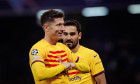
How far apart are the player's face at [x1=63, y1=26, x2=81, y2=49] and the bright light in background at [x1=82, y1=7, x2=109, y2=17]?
5026 mm

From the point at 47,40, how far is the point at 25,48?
20.9 feet

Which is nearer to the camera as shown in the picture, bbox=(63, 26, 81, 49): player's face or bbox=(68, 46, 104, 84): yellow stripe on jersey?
bbox=(68, 46, 104, 84): yellow stripe on jersey

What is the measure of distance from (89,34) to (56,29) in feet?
21.8

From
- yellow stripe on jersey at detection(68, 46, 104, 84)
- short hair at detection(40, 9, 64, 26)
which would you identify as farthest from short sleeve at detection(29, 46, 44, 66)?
yellow stripe on jersey at detection(68, 46, 104, 84)

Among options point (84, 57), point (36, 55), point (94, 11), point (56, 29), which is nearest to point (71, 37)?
point (84, 57)

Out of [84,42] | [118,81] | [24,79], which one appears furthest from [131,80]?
[24,79]

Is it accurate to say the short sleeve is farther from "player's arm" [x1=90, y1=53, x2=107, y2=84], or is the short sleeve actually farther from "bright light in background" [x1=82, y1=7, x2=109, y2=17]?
"bright light in background" [x1=82, y1=7, x2=109, y2=17]

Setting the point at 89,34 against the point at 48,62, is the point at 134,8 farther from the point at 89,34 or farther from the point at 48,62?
the point at 48,62

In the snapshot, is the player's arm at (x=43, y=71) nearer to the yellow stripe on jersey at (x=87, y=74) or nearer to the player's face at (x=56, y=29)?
the player's face at (x=56, y=29)

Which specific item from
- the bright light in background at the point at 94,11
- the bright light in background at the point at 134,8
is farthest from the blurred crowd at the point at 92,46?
the bright light in background at the point at 134,8

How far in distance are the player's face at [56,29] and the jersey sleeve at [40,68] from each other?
32 centimetres

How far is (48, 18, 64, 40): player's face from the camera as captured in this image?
325cm

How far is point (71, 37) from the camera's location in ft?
13.6

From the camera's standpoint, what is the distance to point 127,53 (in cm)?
858
